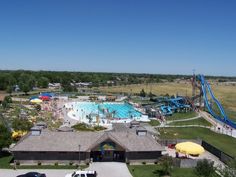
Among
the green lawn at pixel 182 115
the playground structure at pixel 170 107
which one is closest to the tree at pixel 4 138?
the green lawn at pixel 182 115

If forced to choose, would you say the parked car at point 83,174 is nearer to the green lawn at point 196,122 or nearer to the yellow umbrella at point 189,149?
the yellow umbrella at point 189,149

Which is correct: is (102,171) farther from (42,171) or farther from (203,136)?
(203,136)

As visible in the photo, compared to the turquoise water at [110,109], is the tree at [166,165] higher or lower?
higher

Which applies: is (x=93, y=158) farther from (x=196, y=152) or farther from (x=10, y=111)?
(x=10, y=111)

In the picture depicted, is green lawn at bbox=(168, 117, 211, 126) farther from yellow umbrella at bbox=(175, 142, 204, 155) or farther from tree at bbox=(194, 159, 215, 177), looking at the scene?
tree at bbox=(194, 159, 215, 177)

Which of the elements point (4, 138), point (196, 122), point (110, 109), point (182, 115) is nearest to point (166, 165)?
point (4, 138)

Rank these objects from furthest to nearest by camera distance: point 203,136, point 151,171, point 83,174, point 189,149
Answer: point 203,136
point 189,149
point 151,171
point 83,174

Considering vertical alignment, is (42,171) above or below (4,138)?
below
